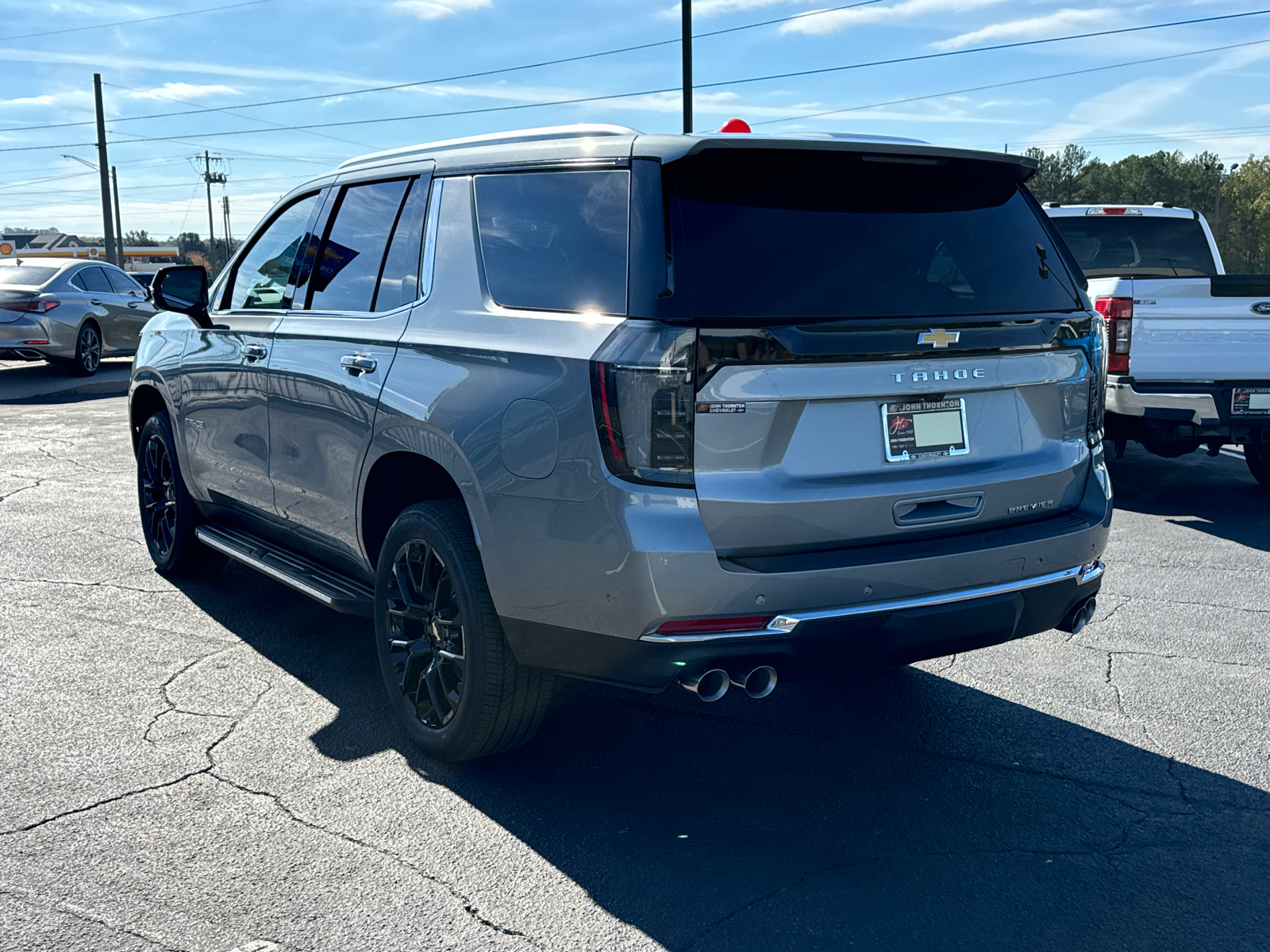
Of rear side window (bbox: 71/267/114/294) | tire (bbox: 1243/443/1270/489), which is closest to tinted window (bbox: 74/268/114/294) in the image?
rear side window (bbox: 71/267/114/294)

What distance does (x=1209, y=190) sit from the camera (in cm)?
11638

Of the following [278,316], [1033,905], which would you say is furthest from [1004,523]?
[278,316]

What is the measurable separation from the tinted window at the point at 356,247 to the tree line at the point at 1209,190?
386ft

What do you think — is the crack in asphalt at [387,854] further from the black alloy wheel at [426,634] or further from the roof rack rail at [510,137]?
the roof rack rail at [510,137]

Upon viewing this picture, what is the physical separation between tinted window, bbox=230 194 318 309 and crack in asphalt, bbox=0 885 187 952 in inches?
101

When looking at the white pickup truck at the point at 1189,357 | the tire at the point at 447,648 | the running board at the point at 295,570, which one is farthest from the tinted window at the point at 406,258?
the white pickup truck at the point at 1189,357

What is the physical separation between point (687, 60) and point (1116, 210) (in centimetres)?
1537

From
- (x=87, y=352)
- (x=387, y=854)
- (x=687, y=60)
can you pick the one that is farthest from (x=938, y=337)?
(x=687, y=60)

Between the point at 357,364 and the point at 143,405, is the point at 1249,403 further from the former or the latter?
the point at 143,405

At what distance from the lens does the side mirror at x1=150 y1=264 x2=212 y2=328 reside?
18.0ft

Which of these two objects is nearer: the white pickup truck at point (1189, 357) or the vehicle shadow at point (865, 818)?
the vehicle shadow at point (865, 818)

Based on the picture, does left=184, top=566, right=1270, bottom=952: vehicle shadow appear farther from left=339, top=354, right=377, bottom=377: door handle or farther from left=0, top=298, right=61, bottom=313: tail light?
left=0, top=298, right=61, bottom=313: tail light

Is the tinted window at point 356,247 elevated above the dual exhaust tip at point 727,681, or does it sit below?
above

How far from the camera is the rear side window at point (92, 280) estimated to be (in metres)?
17.7
